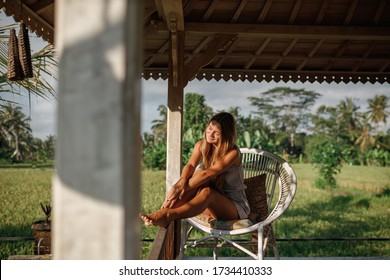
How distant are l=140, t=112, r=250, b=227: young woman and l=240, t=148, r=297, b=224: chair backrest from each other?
0.72ft


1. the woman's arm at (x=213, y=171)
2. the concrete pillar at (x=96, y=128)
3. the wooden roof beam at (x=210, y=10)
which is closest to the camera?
the concrete pillar at (x=96, y=128)

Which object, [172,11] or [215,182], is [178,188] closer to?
[215,182]

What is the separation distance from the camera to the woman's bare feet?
2.82 metres

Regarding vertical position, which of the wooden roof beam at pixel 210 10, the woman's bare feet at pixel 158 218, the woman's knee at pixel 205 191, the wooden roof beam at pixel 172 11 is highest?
the wooden roof beam at pixel 210 10

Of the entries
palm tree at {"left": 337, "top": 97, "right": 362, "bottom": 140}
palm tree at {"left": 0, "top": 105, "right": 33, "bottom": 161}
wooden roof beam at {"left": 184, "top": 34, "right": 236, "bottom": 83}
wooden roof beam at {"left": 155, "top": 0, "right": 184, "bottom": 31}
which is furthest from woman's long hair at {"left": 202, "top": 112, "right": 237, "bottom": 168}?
palm tree at {"left": 337, "top": 97, "right": 362, "bottom": 140}

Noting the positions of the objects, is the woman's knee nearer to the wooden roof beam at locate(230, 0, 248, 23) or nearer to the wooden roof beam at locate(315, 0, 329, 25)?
the wooden roof beam at locate(230, 0, 248, 23)

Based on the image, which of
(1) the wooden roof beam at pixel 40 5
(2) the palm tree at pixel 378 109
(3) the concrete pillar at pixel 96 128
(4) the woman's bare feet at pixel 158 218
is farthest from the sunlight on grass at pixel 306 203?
(3) the concrete pillar at pixel 96 128

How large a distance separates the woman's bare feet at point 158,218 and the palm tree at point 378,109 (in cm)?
1186

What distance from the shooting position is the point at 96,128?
84 centimetres

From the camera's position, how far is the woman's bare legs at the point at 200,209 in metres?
2.90

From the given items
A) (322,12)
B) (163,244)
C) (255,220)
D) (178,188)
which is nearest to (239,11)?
(322,12)

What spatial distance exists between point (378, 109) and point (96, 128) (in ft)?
45.8

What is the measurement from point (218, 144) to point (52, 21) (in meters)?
1.73

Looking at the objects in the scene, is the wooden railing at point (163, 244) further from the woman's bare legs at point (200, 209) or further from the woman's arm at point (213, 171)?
the woman's arm at point (213, 171)
